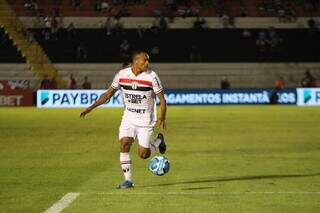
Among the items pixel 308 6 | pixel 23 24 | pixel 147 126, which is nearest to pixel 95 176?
pixel 147 126

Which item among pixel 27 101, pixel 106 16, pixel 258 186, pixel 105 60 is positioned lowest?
pixel 258 186

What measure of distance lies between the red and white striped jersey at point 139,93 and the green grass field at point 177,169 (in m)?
1.12

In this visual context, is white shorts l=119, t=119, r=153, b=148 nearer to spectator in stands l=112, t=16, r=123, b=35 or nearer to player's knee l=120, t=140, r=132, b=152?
player's knee l=120, t=140, r=132, b=152

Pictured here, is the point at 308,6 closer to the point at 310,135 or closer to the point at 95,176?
the point at 310,135

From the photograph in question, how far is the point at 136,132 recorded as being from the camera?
11766 millimetres

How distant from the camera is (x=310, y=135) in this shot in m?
22.2

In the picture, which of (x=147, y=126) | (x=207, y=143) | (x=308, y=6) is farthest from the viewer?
(x=308, y=6)

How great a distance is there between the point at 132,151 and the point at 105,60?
28.8m

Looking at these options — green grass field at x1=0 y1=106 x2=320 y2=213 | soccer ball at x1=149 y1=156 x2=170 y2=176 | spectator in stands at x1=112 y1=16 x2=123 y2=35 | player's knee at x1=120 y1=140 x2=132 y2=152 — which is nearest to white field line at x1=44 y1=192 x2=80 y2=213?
green grass field at x1=0 y1=106 x2=320 y2=213

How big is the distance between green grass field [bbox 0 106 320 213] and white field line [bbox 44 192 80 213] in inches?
3.4

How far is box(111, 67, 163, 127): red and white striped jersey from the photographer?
1165cm

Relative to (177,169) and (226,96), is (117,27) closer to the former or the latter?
(226,96)

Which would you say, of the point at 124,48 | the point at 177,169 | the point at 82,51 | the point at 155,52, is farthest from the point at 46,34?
the point at 177,169

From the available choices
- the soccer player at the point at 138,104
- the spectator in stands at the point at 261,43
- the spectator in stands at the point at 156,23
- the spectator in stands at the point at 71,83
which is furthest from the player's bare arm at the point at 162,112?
the spectator in stands at the point at 261,43
